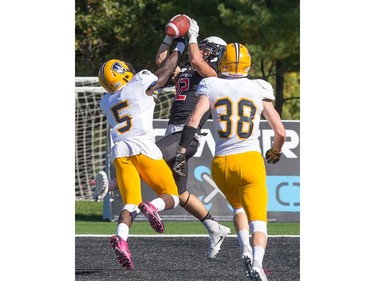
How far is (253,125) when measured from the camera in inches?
349

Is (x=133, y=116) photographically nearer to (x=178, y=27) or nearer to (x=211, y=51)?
(x=178, y=27)

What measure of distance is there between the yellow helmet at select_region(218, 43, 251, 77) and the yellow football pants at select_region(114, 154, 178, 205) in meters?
1.48

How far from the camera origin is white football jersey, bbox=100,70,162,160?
10.1 metres

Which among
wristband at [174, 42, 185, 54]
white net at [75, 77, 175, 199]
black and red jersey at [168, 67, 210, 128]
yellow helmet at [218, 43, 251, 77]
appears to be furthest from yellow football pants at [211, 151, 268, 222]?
white net at [75, 77, 175, 199]

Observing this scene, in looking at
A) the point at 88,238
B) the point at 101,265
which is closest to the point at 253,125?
the point at 101,265

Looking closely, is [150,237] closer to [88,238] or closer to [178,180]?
[88,238]

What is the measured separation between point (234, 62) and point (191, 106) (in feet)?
7.22

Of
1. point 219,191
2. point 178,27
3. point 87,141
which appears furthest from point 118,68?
point 87,141

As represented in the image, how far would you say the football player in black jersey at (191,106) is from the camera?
10.2 meters

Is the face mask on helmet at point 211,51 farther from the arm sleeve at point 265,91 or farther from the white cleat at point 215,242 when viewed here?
the arm sleeve at point 265,91

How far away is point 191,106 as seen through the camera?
11.1 meters

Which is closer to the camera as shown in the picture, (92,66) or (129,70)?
(129,70)

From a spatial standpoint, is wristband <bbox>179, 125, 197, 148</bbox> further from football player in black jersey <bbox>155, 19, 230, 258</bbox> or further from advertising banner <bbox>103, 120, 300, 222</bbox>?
advertising banner <bbox>103, 120, 300, 222</bbox>
